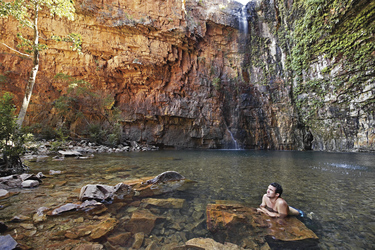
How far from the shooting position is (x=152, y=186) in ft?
12.7

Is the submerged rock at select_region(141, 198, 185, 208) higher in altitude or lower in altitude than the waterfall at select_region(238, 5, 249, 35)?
lower

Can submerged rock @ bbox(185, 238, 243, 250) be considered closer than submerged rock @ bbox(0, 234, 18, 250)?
No

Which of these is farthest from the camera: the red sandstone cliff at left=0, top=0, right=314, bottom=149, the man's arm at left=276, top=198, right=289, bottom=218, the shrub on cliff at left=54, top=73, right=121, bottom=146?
the red sandstone cliff at left=0, top=0, right=314, bottom=149

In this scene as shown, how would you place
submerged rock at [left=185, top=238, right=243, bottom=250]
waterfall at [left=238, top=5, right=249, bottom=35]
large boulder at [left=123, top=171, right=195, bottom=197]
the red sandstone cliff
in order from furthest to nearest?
waterfall at [left=238, top=5, right=249, bottom=35] < the red sandstone cliff < large boulder at [left=123, top=171, right=195, bottom=197] < submerged rock at [left=185, top=238, right=243, bottom=250]

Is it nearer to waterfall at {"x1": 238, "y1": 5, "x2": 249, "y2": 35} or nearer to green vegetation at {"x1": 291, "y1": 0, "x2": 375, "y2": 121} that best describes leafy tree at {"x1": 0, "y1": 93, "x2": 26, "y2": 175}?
green vegetation at {"x1": 291, "y1": 0, "x2": 375, "y2": 121}

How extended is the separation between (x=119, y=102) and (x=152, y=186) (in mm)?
20901

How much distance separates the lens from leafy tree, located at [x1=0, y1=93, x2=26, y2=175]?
4.51 metres

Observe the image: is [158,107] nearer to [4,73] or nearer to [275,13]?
[4,73]

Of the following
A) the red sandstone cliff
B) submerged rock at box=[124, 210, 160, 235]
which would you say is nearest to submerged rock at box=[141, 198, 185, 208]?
submerged rock at box=[124, 210, 160, 235]

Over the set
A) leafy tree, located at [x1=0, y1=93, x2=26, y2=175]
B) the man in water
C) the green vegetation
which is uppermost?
the green vegetation

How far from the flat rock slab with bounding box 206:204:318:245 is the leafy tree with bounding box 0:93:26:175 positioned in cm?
586

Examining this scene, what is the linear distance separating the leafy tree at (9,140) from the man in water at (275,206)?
21.7 feet

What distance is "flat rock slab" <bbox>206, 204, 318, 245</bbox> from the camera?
1903mm

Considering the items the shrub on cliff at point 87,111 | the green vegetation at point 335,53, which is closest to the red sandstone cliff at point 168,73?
the shrub on cliff at point 87,111
